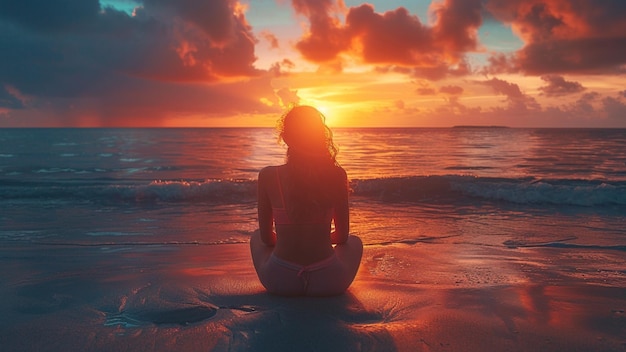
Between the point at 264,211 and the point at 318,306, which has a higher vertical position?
the point at 264,211

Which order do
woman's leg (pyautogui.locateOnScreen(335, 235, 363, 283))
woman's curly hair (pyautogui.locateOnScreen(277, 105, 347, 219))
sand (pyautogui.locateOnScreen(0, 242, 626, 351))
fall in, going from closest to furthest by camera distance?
sand (pyautogui.locateOnScreen(0, 242, 626, 351)) < woman's curly hair (pyautogui.locateOnScreen(277, 105, 347, 219)) < woman's leg (pyautogui.locateOnScreen(335, 235, 363, 283))

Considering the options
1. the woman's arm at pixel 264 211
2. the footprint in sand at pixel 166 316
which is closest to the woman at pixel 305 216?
the woman's arm at pixel 264 211

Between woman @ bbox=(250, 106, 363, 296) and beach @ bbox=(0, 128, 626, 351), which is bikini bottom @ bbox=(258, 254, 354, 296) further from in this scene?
beach @ bbox=(0, 128, 626, 351)

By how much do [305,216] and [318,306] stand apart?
2.69 feet

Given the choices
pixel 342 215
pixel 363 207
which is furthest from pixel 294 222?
pixel 363 207

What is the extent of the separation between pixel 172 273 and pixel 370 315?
2.72 meters

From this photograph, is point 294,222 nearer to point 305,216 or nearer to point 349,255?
point 305,216

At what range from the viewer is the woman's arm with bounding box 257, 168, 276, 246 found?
13.8 ft

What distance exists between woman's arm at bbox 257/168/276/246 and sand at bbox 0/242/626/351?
571mm

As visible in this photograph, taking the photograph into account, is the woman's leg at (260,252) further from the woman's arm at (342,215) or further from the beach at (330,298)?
the woman's arm at (342,215)

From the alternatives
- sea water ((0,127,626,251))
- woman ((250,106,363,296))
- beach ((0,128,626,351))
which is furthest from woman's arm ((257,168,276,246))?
sea water ((0,127,626,251))

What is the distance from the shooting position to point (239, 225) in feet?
31.7

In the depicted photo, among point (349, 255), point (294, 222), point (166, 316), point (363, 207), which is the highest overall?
point (294, 222)

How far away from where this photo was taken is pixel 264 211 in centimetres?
432
